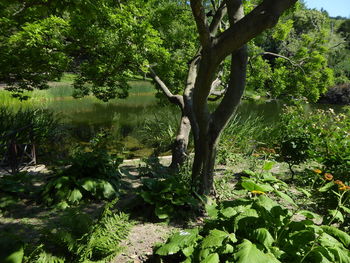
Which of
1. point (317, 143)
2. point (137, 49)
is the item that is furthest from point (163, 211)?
point (137, 49)

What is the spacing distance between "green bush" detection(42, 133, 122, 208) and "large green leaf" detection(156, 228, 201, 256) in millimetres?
1872

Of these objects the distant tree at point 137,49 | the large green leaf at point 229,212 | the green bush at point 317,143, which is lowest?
the large green leaf at point 229,212

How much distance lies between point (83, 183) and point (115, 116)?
11.9 metres

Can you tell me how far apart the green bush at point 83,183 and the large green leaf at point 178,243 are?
6.14 ft

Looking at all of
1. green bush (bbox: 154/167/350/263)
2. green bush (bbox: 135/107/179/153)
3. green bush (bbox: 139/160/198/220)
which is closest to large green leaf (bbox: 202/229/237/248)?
green bush (bbox: 154/167/350/263)

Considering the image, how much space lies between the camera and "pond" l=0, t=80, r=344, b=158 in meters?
10.1

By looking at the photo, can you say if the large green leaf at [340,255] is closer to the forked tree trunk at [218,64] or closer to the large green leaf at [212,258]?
the large green leaf at [212,258]

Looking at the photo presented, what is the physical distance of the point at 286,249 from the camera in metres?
2.20

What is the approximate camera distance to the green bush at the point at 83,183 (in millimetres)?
3924

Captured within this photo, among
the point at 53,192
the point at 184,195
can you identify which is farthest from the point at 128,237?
the point at 53,192

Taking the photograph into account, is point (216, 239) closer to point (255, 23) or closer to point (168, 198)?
point (168, 198)

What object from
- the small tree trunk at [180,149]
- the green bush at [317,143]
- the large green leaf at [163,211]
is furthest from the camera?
the small tree trunk at [180,149]

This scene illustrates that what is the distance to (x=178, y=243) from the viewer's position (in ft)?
7.95

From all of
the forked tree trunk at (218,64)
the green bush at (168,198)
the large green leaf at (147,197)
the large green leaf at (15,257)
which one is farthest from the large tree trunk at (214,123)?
the large green leaf at (15,257)
